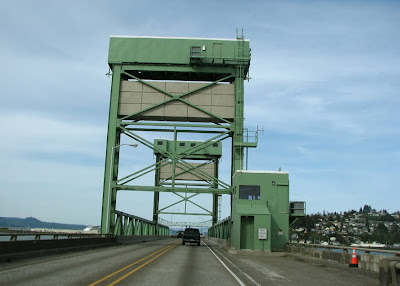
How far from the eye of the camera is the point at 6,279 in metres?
11.4

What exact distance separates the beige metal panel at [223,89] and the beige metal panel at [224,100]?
0.41 meters

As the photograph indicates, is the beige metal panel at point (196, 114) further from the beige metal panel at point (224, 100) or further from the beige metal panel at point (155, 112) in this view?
the beige metal panel at point (155, 112)

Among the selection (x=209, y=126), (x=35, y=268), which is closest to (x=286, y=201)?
(x=209, y=126)

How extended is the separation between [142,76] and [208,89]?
6903 millimetres

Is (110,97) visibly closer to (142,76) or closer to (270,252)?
(142,76)

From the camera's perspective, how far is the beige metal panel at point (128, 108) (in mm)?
38844

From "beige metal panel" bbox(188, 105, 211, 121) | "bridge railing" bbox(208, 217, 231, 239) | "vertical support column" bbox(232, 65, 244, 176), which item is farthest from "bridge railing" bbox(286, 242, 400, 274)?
"beige metal panel" bbox(188, 105, 211, 121)

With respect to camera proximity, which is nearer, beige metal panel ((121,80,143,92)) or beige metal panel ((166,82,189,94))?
beige metal panel ((166,82,189,94))

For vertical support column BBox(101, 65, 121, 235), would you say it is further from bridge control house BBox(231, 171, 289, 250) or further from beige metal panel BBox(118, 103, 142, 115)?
bridge control house BBox(231, 171, 289, 250)

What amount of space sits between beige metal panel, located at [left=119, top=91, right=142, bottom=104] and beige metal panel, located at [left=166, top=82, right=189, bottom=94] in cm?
283

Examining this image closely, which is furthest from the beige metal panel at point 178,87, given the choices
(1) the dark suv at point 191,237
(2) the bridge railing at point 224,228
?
(1) the dark suv at point 191,237

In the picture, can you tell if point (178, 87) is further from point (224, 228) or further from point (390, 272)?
point (390, 272)

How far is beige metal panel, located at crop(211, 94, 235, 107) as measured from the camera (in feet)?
128

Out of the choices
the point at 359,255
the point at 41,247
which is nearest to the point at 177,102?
the point at 41,247
